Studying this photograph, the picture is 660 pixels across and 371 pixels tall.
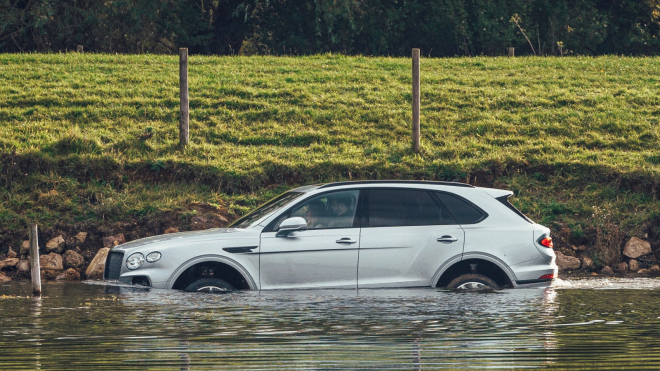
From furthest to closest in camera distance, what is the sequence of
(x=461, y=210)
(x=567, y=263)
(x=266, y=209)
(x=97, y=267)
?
(x=567, y=263) → (x=97, y=267) → (x=266, y=209) → (x=461, y=210)

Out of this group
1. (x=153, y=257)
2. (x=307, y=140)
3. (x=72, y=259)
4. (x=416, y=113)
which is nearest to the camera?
(x=153, y=257)

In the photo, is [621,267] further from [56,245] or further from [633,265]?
[56,245]

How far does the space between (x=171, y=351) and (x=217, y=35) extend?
35231mm

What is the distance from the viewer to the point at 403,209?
9.93m

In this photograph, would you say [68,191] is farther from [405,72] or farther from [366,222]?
[405,72]

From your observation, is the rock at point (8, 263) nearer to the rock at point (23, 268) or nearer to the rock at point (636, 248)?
the rock at point (23, 268)

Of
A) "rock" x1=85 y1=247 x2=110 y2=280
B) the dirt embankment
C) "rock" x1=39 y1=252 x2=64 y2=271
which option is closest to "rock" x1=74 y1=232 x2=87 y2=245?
the dirt embankment

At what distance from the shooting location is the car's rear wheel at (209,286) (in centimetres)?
945

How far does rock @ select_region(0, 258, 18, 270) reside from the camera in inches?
501

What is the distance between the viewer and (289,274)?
31.2 feet

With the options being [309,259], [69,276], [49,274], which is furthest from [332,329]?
[49,274]

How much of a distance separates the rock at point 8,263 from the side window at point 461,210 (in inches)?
251

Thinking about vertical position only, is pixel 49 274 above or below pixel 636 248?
below

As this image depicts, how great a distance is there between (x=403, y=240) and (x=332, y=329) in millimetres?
2332
